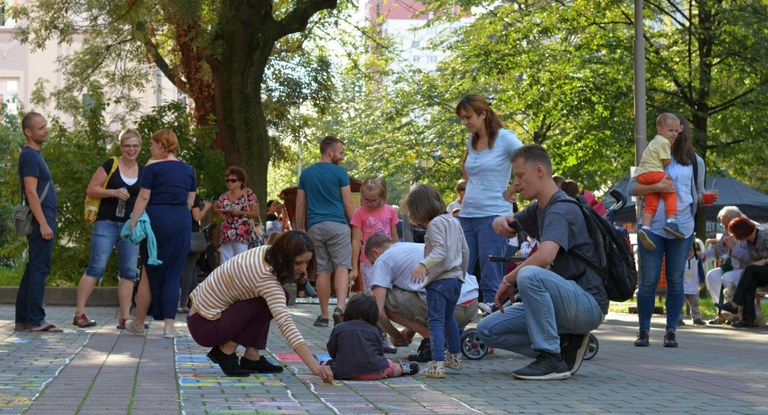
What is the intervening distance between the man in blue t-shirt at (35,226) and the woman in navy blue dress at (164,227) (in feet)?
2.86

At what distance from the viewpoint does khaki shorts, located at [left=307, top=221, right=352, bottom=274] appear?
42.3 ft

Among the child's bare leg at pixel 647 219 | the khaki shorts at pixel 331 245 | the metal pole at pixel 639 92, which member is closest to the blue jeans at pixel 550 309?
the child's bare leg at pixel 647 219

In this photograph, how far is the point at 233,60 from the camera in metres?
19.7

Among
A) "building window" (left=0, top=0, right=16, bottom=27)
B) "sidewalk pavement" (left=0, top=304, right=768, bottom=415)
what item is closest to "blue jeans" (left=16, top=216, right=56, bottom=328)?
"sidewalk pavement" (left=0, top=304, right=768, bottom=415)

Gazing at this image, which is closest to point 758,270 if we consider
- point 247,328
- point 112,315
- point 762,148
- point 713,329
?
point 713,329

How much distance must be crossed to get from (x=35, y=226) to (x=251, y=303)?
4.40 metres

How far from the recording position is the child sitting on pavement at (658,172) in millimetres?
11233

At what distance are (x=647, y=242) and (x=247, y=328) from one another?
14.4ft

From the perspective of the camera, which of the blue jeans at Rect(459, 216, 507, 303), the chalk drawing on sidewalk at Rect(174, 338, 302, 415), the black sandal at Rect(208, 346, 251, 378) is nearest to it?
the chalk drawing on sidewalk at Rect(174, 338, 302, 415)

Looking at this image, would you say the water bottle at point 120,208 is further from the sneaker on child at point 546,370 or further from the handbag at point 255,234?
the sneaker on child at point 546,370

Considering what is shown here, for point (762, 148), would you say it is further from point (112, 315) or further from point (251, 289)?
point (251, 289)

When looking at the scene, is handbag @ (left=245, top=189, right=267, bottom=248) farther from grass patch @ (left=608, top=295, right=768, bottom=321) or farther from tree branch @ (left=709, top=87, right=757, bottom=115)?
tree branch @ (left=709, top=87, right=757, bottom=115)

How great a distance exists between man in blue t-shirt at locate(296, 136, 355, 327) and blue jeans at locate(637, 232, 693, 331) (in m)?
3.10

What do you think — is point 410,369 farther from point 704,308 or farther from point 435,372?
point 704,308
